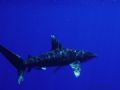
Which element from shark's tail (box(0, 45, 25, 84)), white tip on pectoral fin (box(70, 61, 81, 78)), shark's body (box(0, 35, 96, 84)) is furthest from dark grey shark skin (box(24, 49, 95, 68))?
shark's tail (box(0, 45, 25, 84))

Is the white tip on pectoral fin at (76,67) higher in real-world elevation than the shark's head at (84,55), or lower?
lower

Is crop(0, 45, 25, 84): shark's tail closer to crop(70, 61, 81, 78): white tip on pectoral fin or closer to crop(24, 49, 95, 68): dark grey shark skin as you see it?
crop(24, 49, 95, 68): dark grey shark skin

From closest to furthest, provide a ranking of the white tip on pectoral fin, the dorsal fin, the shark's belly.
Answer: the shark's belly, the dorsal fin, the white tip on pectoral fin

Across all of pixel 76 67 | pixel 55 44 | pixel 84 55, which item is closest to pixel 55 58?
pixel 55 44

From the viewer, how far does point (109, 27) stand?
51500mm

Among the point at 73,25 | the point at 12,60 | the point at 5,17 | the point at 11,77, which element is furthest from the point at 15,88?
the point at 73,25

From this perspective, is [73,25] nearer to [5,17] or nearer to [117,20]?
[117,20]

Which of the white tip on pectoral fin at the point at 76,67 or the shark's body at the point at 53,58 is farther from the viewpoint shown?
the white tip on pectoral fin at the point at 76,67

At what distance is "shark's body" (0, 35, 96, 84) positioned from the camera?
10883 millimetres

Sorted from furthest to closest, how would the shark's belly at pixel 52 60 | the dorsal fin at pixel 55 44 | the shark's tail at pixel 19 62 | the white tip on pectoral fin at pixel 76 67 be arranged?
the shark's tail at pixel 19 62 < the white tip on pectoral fin at pixel 76 67 < the dorsal fin at pixel 55 44 < the shark's belly at pixel 52 60

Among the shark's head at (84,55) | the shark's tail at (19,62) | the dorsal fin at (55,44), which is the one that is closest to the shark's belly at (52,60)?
the dorsal fin at (55,44)

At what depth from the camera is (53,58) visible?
10.9 metres

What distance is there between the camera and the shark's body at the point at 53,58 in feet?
35.7

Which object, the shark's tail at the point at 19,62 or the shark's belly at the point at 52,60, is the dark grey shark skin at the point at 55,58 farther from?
the shark's tail at the point at 19,62
